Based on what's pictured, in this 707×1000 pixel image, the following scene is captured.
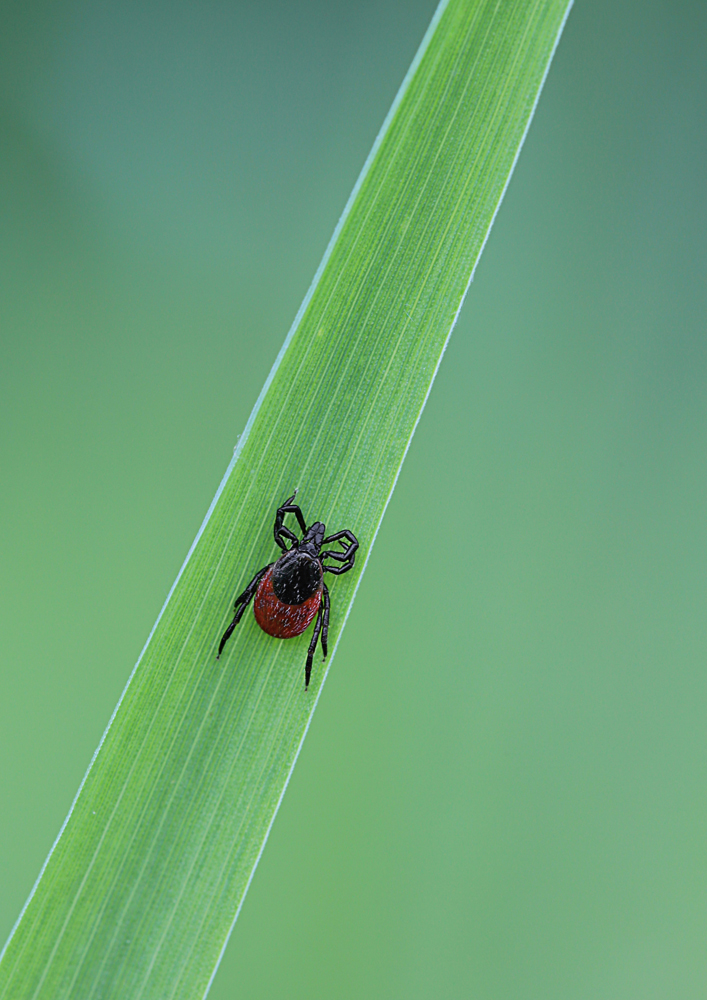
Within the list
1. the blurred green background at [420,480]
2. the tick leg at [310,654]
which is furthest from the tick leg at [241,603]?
the blurred green background at [420,480]

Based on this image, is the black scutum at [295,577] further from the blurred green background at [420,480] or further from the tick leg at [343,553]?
the blurred green background at [420,480]

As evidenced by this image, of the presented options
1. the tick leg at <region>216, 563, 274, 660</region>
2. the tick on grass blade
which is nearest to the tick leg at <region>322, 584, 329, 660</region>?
the tick on grass blade

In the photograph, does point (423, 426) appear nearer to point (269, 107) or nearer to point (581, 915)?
point (269, 107)

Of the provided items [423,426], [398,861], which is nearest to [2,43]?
[423,426]

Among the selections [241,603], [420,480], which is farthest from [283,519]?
[420,480]

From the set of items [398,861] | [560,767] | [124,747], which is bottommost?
[398,861]

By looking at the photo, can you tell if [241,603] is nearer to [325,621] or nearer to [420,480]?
[325,621]
